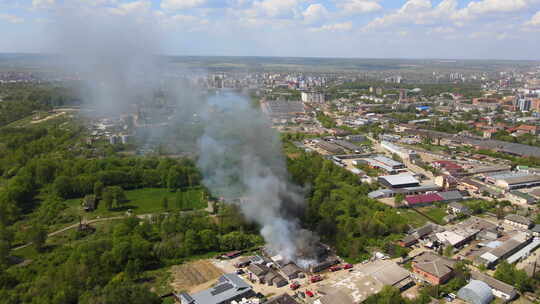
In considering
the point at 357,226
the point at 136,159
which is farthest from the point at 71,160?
the point at 357,226

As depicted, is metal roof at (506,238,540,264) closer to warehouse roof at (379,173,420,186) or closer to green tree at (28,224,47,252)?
warehouse roof at (379,173,420,186)

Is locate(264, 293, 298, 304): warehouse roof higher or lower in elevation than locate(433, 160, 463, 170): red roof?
lower

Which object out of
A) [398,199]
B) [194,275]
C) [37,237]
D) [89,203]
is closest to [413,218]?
[398,199]

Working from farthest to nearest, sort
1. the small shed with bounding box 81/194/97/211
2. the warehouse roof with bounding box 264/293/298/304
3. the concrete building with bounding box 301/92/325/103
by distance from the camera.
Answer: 1. the concrete building with bounding box 301/92/325/103
2. the small shed with bounding box 81/194/97/211
3. the warehouse roof with bounding box 264/293/298/304

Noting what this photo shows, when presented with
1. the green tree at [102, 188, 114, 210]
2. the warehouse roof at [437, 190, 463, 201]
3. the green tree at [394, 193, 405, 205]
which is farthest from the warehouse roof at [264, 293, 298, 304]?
the warehouse roof at [437, 190, 463, 201]

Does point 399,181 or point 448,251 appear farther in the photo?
point 399,181

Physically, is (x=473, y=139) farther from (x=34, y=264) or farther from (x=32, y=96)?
(x=32, y=96)

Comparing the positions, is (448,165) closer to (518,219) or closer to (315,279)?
(518,219)

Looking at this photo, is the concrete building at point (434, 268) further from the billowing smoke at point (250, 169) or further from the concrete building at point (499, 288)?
the billowing smoke at point (250, 169)
